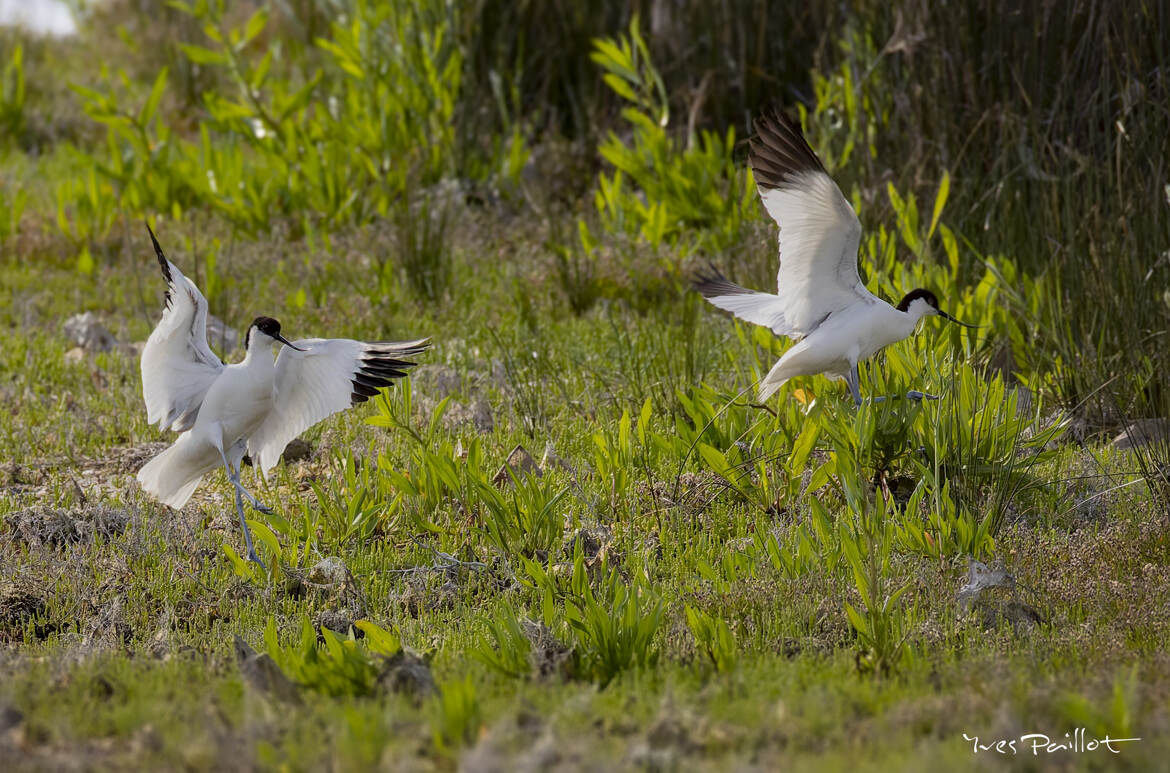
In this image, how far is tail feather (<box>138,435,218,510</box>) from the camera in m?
4.35

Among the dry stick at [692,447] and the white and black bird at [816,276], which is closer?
the white and black bird at [816,276]

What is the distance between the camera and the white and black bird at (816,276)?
424 cm

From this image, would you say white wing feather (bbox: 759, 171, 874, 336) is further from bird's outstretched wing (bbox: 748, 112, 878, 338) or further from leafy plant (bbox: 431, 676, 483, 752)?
leafy plant (bbox: 431, 676, 483, 752)

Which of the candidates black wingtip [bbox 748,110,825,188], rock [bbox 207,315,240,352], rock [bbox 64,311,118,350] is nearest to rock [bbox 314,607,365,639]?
black wingtip [bbox 748,110,825,188]

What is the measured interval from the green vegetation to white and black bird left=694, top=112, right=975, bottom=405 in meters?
0.21

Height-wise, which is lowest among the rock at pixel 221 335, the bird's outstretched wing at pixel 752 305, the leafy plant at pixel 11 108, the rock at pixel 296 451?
the rock at pixel 296 451

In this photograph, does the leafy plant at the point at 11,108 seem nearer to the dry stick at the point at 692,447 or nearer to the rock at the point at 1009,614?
the dry stick at the point at 692,447

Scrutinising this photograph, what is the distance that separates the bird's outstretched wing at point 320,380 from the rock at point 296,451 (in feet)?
1.82

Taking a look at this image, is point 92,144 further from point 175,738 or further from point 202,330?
point 175,738

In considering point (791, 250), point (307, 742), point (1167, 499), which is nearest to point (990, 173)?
point (791, 250)

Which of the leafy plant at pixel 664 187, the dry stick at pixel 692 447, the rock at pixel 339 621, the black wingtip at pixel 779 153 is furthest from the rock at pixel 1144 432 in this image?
the leafy plant at pixel 664 187

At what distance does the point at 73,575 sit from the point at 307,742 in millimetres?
1689

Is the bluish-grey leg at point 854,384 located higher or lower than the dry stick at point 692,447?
higher

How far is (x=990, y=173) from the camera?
6.35 metres
